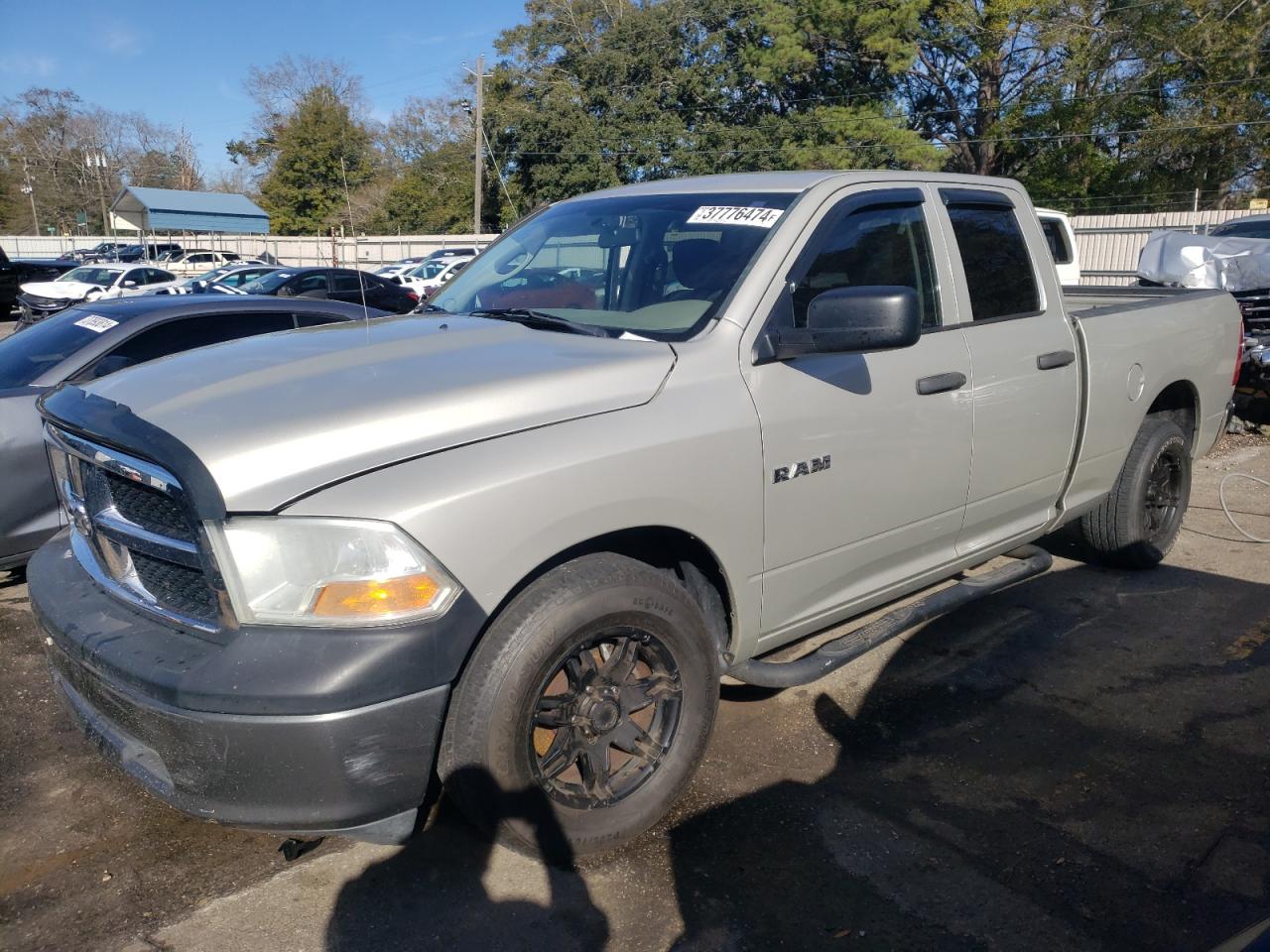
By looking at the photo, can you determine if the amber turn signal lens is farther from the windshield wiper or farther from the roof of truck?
the roof of truck

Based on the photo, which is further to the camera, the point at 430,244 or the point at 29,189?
the point at 29,189

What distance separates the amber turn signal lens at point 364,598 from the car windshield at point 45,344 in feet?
12.0

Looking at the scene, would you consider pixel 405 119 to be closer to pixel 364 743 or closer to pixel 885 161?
pixel 885 161

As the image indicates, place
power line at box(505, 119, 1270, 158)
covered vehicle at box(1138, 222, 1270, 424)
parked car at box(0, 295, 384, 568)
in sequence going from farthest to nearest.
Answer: power line at box(505, 119, 1270, 158), covered vehicle at box(1138, 222, 1270, 424), parked car at box(0, 295, 384, 568)

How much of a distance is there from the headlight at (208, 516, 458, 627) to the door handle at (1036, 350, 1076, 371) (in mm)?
2948

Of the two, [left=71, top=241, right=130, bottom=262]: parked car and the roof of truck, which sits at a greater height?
the roof of truck

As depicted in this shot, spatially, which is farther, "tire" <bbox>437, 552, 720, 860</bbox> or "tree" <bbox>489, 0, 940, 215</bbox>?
"tree" <bbox>489, 0, 940, 215</bbox>

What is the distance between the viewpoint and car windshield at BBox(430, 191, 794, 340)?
333 centimetres

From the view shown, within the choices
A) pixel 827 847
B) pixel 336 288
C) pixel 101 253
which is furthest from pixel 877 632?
pixel 101 253

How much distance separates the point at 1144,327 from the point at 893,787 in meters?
2.83

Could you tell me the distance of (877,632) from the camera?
12.1ft

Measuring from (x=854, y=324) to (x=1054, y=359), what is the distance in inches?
66.7

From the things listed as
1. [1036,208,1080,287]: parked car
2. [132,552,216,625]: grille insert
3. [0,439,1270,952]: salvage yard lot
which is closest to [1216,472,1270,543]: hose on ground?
[1036,208,1080,287]: parked car

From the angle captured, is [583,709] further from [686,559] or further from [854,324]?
[854,324]
